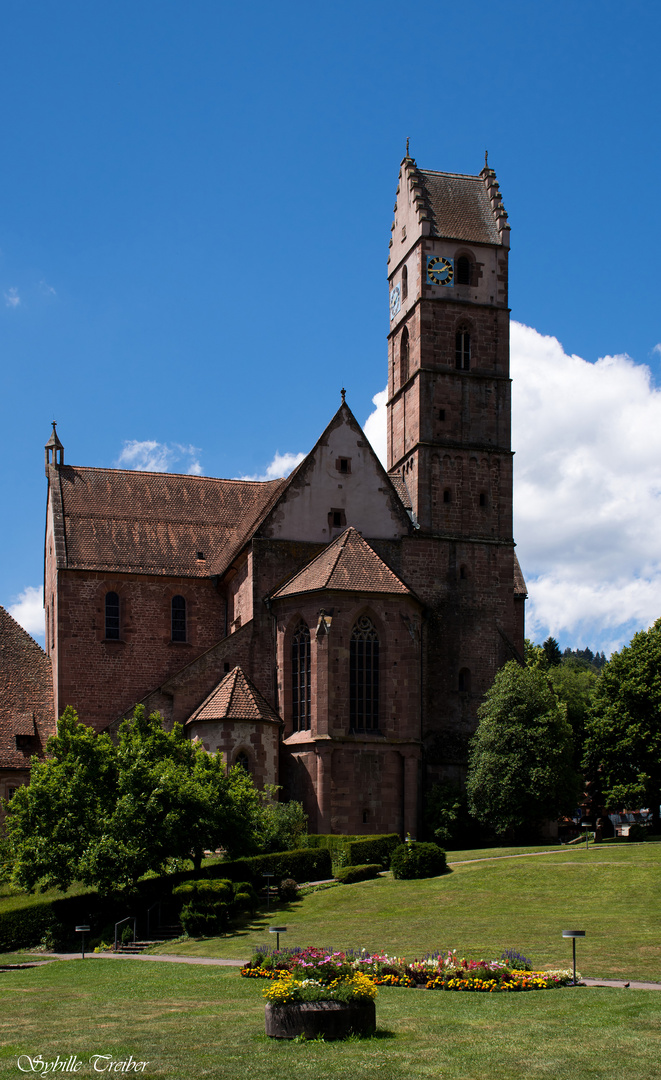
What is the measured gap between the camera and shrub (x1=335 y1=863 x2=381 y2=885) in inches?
1673

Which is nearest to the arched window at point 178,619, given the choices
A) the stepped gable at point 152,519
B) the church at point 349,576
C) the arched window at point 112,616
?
the church at point 349,576

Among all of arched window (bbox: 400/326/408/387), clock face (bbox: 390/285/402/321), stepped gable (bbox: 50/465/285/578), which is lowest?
stepped gable (bbox: 50/465/285/578)

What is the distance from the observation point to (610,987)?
2211cm

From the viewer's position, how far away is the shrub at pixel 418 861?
1646 inches

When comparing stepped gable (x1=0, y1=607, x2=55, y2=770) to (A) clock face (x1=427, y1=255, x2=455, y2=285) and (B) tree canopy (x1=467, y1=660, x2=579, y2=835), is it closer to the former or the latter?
(B) tree canopy (x1=467, y1=660, x2=579, y2=835)

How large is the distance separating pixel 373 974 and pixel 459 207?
5234 centimetres

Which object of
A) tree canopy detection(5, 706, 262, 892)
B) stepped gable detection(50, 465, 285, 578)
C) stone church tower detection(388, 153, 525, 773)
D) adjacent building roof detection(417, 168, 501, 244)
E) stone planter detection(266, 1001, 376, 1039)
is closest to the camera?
stone planter detection(266, 1001, 376, 1039)

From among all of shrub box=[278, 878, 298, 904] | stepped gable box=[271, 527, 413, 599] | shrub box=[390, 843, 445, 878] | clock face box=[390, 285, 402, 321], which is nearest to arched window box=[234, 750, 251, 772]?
stepped gable box=[271, 527, 413, 599]

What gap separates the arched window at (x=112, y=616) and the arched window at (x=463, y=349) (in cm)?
2250

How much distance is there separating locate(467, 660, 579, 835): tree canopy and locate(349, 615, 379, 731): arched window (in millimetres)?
5844

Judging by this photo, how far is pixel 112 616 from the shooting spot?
59.0m

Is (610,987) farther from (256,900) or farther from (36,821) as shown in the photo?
(36,821)

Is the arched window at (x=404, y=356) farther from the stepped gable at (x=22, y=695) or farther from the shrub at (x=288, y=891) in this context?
the shrub at (x=288, y=891)

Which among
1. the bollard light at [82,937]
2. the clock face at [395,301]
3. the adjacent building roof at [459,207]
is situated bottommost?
the bollard light at [82,937]
